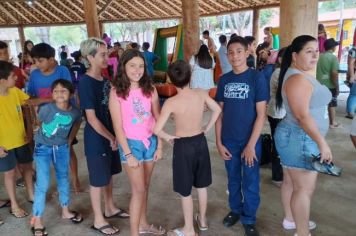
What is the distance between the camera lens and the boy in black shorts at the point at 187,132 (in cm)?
211

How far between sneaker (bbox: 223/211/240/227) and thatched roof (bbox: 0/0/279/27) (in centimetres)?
1042

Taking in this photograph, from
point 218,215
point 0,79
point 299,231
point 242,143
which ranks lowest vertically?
point 218,215

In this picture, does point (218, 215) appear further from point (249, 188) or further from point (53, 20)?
point (53, 20)

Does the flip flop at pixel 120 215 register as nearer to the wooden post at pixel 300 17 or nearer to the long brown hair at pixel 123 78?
the long brown hair at pixel 123 78

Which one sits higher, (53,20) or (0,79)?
(53,20)

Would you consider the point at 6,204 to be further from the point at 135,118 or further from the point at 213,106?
the point at 213,106

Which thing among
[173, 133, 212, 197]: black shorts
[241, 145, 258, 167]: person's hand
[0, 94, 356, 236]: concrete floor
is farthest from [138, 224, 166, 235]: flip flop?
[241, 145, 258, 167]: person's hand

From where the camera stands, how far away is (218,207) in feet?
9.42

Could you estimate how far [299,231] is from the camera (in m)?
2.11

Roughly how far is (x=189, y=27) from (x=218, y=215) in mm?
4974

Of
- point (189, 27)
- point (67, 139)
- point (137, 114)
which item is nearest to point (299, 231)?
point (137, 114)

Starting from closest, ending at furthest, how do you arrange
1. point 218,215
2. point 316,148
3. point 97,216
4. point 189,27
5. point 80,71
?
point 316,148
point 97,216
point 218,215
point 80,71
point 189,27

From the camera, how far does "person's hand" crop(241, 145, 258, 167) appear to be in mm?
2227

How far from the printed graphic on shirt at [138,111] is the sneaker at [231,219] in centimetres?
110
